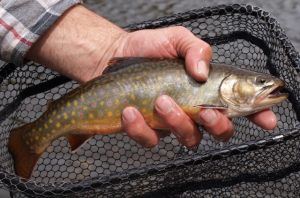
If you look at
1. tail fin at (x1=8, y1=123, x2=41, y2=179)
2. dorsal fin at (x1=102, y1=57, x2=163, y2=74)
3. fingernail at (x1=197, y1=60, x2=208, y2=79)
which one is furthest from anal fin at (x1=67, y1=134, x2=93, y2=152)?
fingernail at (x1=197, y1=60, x2=208, y2=79)

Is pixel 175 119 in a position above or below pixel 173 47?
below

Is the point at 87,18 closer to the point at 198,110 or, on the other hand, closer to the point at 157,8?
the point at 198,110

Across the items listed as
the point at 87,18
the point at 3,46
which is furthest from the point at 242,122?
the point at 3,46

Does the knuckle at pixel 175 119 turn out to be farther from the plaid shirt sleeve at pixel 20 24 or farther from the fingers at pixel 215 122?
the plaid shirt sleeve at pixel 20 24

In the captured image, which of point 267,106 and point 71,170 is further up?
point 267,106

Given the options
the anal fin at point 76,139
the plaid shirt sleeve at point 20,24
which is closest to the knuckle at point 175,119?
the anal fin at point 76,139

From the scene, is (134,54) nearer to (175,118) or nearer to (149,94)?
(149,94)

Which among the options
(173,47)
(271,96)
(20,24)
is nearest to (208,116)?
(271,96)
